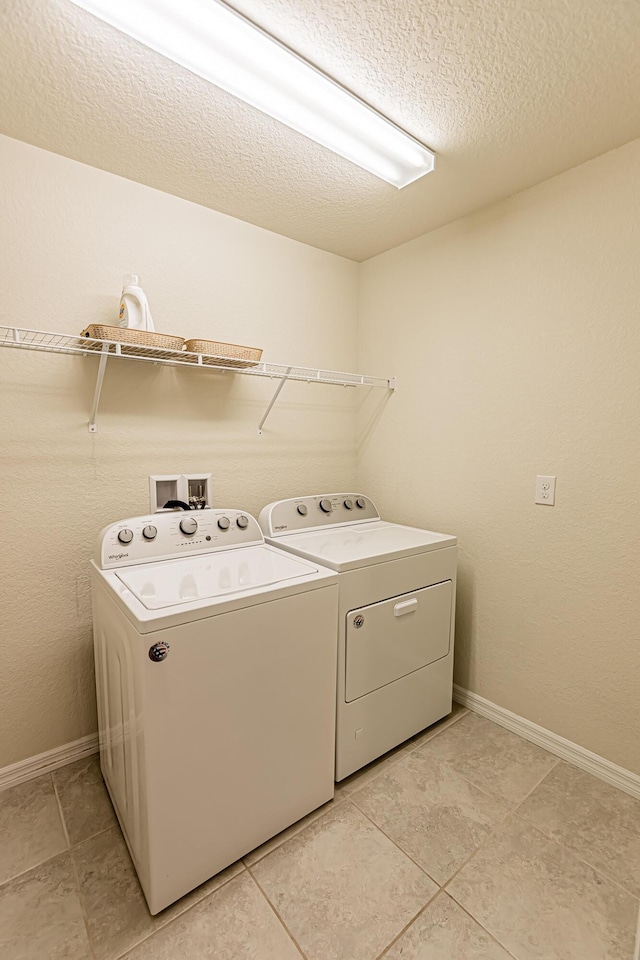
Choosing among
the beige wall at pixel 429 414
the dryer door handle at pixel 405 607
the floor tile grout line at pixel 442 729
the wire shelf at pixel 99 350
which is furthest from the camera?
the floor tile grout line at pixel 442 729

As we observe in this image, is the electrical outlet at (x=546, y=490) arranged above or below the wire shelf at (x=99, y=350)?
below

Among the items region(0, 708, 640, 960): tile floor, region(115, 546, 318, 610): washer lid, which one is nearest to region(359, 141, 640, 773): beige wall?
region(0, 708, 640, 960): tile floor

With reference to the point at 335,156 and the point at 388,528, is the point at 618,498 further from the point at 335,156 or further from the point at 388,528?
the point at 335,156

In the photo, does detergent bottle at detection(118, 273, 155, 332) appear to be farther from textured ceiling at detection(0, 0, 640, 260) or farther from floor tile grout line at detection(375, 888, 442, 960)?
floor tile grout line at detection(375, 888, 442, 960)

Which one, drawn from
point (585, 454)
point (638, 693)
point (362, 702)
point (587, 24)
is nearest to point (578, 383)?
point (585, 454)

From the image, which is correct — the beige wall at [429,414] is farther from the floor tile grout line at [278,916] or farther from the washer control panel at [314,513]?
the floor tile grout line at [278,916]

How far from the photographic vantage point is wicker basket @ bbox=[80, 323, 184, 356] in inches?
59.4

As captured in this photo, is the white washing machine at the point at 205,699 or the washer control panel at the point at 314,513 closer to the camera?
the white washing machine at the point at 205,699

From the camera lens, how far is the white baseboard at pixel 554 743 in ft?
5.27

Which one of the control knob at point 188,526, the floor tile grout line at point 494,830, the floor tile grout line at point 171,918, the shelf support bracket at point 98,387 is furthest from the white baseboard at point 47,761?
the floor tile grout line at point 494,830

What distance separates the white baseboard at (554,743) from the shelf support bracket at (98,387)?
200 cm

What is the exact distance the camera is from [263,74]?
125 cm

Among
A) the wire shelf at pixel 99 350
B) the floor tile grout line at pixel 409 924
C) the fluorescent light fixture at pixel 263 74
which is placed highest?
the fluorescent light fixture at pixel 263 74

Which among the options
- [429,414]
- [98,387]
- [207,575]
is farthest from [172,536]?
[429,414]
